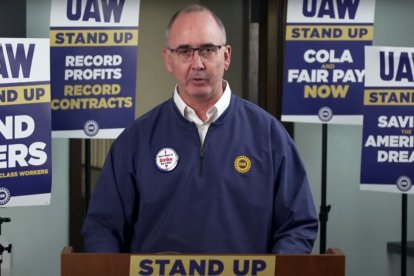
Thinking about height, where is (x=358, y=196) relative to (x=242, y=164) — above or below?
below

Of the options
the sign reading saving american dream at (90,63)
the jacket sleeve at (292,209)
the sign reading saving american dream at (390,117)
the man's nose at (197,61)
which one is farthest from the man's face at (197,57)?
the sign reading saving american dream at (390,117)

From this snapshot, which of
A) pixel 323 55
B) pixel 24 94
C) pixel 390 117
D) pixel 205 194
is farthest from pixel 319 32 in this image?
pixel 205 194

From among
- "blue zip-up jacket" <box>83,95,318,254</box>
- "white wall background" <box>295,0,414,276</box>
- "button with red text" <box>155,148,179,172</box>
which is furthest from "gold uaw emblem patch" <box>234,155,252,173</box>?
"white wall background" <box>295,0,414,276</box>

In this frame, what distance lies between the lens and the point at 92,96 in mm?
3475

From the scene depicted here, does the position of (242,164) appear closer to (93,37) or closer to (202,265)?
(202,265)

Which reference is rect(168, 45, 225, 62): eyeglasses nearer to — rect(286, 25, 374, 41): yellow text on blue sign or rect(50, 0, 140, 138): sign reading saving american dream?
rect(50, 0, 140, 138): sign reading saving american dream

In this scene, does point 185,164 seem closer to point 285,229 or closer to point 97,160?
point 285,229

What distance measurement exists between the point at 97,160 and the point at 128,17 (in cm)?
282

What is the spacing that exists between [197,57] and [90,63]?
1.62 metres

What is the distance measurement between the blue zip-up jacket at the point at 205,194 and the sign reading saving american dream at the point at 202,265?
1.51 ft

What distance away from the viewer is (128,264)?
1392 mm

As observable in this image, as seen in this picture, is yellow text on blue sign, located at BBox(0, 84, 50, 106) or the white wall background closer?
yellow text on blue sign, located at BBox(0, 84, 50, 106)

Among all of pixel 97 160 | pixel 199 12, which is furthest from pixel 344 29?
pixel 97 160

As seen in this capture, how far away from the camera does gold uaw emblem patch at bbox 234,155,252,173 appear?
1.93m
